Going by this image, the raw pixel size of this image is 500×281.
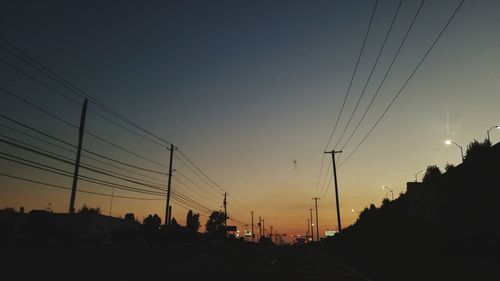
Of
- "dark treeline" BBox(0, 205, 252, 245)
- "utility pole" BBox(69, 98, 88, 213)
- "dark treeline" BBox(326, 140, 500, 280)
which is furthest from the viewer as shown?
"dark treeline" BBox(0, 205, 252, 245)

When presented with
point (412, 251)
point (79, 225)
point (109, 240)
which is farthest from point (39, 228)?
point (412, 251)

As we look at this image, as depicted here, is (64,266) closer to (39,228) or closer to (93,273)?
(93,273)

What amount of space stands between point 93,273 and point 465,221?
3216 centimetres

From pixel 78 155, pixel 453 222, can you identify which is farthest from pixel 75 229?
pixel 453 222

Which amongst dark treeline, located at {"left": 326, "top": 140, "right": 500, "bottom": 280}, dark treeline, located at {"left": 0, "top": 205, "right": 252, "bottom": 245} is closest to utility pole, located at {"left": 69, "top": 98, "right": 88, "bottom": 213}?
dark treeline, located at {"left": 0, "top": 205, "right": 252, "bottom": 245}

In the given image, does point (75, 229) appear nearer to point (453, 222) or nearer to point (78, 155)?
point (78, 155)

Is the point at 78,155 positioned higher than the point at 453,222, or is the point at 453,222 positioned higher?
the point at 78,155

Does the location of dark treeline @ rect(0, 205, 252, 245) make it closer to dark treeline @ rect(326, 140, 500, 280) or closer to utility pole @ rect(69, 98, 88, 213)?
utility pole @ rect(69, 98, 88, 213)

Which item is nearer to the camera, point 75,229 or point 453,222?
point 453,222

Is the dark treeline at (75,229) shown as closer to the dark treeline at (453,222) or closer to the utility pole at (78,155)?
the utility pole at (78,155)

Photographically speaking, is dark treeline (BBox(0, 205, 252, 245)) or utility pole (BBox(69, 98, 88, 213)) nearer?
utility pole (BBox(69, 98, 88, 213))

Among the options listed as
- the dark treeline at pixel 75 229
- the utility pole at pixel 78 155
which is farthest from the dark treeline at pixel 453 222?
the dark treeline at pixel 75 229

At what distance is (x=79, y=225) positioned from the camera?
73.1 metres

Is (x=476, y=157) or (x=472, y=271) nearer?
(x=472, y=271)
